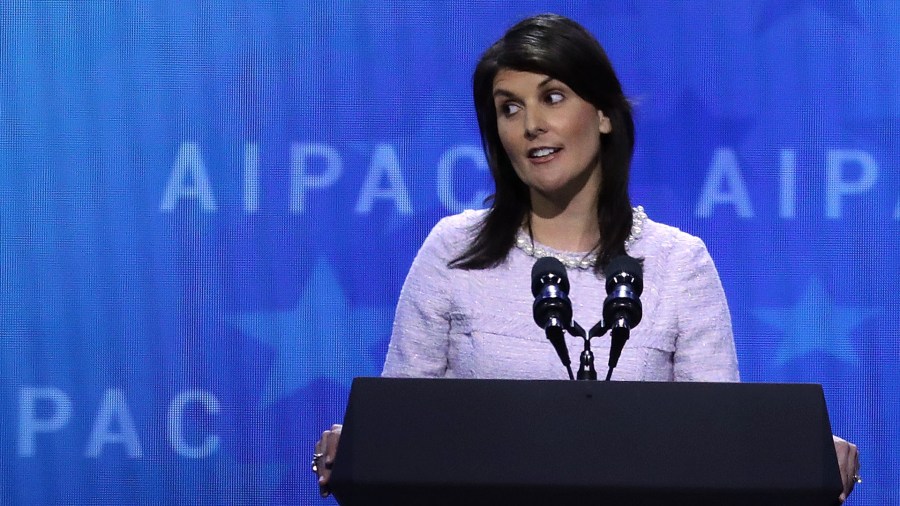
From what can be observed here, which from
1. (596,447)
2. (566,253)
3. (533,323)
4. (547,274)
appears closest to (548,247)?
(566,253)

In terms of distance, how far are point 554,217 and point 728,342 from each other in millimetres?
386

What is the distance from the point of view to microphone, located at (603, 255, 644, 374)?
1597 millimetres

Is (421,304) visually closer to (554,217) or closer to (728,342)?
(554,217)

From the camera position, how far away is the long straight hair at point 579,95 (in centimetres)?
221

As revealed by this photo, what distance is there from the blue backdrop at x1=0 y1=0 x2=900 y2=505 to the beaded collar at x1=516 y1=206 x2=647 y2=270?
2.61ft

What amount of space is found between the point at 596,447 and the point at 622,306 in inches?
8.9

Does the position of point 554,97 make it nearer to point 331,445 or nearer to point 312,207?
point 331,445

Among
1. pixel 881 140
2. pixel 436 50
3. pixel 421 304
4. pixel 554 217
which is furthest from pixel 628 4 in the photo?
pixel 421 304

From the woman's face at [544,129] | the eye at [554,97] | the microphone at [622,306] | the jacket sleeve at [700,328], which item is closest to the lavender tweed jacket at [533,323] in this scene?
the jacket sleeve at [700,328]

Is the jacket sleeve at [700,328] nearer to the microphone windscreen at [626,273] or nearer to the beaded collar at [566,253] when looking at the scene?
the beaded collar at [566,253]

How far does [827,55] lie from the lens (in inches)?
121

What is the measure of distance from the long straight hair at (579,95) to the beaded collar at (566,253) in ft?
0.05

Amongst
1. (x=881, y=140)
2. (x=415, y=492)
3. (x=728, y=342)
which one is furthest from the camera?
(x=881, y=140)

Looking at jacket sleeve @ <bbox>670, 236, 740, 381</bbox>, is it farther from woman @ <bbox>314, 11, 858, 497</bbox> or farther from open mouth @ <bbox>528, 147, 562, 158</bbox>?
open mouth @ <bbox>528, 147, 562, 158</bbox>
